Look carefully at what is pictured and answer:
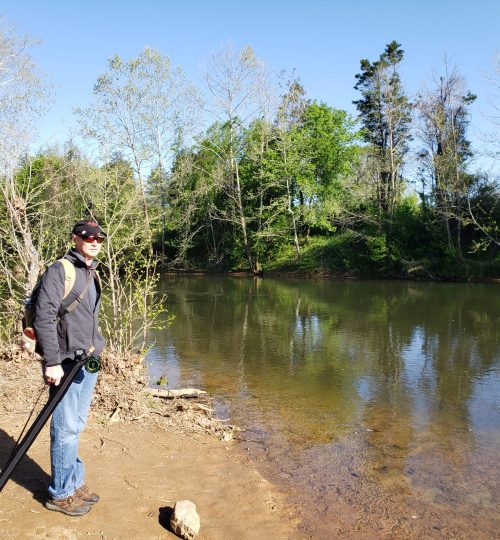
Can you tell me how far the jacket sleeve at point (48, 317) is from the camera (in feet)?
10.5

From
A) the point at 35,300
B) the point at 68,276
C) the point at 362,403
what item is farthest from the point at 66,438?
the point at 362,403

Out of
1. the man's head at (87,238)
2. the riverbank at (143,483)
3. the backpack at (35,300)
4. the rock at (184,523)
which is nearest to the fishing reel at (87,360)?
the backpack at (35,300)

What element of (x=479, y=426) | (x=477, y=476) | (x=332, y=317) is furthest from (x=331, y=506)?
(x=332, y=317)

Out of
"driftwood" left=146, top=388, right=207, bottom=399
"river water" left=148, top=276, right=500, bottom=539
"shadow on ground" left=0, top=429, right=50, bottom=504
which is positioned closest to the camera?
"shadow on ground" left=0, top=429, right=50, bottom=504

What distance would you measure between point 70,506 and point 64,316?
1292mm

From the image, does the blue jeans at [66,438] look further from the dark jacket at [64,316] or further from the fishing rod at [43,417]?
the dark jacket at [64,316]

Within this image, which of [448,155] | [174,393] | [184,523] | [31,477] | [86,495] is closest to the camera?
[184,523]

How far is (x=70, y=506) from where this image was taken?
11.1ft

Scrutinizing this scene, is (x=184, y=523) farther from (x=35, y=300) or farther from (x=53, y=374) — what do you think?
(x=35, y=300)

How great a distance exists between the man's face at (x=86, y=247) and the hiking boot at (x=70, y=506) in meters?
1.66

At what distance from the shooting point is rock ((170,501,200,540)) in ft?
10.8

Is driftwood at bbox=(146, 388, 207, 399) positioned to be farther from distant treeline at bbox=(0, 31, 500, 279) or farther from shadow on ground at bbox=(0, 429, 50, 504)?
distant treeline at bbox=(0, 31, 500, 279)

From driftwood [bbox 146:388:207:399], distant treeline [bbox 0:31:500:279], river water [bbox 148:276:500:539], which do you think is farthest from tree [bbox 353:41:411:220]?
driftwood [bbox 146:388:207:399]

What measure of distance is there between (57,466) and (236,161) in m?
31.2
